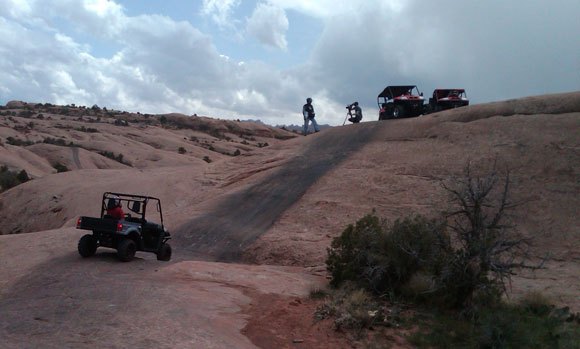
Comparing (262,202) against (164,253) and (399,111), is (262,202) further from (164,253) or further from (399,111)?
(399,111)

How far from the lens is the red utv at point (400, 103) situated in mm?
32875

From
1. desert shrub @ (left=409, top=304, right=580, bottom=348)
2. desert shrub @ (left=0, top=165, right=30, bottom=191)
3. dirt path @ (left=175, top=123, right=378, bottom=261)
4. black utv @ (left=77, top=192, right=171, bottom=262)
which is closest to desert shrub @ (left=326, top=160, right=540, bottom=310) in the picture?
desert shrub @ (left=409, top=304, right=580, bottom=348)

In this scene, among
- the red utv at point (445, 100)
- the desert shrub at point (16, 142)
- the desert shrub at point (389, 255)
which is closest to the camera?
the desert shrub at point (389, 255)

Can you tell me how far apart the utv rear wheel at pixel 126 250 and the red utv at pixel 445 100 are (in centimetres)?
2217

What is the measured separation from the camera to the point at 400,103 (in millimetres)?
32969

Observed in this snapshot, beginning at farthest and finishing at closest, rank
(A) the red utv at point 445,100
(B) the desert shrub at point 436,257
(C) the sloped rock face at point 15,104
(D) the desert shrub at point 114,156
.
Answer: (C) the sloped rock face at point 15,104
(D) the desert shrub at point 114,156
(A) the red utv at point 445,100
(B) the desert shrub at point 436,257

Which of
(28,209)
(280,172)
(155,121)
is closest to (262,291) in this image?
(280,172)

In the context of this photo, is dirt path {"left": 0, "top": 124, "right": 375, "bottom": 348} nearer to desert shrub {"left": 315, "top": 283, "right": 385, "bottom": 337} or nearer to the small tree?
desert shrub {"left": 315, "top": 283, "right": 385, "bottom": 337}

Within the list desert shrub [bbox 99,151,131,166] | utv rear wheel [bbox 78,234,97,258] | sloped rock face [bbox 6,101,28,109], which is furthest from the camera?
sloped rock face [bbox 6,101,28,109]

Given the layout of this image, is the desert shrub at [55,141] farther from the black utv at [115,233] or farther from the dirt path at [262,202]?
the black utv at [115,233]

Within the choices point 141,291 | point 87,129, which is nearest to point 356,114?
point 141,291

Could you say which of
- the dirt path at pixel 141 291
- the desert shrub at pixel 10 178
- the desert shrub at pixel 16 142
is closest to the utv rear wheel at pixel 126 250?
the dirt path at pixel 141 291

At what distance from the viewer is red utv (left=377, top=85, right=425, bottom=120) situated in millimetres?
32875

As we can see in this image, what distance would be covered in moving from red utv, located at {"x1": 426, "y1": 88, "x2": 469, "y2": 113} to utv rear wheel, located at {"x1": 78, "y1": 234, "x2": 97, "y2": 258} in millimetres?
22469
